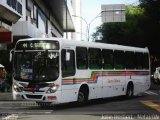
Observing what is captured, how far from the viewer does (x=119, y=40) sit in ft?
272

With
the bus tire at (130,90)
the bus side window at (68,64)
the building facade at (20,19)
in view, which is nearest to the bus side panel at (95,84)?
the bus side window at (68,64)

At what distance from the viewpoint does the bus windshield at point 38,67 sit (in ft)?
64.5

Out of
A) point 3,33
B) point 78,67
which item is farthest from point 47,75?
point 3,33

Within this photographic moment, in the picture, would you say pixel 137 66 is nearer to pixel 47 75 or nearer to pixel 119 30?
pixel 47 75

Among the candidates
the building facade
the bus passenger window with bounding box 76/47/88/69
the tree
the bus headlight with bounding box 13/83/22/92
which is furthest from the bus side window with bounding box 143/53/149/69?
the tree

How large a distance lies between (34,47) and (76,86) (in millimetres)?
2316

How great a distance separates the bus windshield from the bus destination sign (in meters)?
0.20

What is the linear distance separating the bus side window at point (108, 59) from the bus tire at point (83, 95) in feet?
7.25

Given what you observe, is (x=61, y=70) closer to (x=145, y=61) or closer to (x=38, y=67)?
(x=38, y=67)

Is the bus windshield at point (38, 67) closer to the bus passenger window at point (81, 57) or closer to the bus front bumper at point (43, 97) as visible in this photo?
the bus front bumper at point (43, 97)

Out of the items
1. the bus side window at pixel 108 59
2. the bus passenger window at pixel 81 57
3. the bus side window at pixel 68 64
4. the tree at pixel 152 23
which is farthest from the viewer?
the tree at pixel 152 23

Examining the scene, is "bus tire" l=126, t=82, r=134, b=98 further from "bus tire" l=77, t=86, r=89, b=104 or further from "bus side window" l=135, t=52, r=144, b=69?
"bus tire" l=77, t=86, r=89, b=104

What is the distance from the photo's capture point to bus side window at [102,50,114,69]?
23712 millimetres

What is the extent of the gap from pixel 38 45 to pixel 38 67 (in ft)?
3.12
